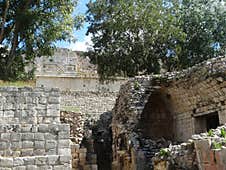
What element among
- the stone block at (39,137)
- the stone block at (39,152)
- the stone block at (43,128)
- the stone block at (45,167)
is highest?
the stone block at (43,128)

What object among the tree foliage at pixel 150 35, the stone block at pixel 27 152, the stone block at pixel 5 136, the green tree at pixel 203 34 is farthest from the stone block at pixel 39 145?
the green tree at pixel 203 34

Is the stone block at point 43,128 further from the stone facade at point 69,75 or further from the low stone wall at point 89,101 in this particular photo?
the stone facade at point 69,75

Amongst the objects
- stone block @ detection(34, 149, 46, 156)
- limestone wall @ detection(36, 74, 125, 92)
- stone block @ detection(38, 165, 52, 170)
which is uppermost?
limestone wall @ detection(36, 74, 125, 92)

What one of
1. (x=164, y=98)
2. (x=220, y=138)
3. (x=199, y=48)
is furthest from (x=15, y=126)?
(x=199, y=48)

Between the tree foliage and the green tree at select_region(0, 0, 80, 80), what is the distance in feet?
13.7

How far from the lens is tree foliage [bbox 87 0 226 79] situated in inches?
762

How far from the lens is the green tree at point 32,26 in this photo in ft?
50.1

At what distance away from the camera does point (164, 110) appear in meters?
14.3

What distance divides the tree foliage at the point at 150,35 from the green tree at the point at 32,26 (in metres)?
4.16

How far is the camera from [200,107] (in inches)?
484

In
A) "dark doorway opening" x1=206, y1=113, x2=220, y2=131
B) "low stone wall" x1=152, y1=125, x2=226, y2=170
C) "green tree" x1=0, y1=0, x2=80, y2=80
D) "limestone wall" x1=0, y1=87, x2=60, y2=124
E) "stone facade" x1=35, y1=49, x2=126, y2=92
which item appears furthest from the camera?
"stone facade" x1=35, y1=49, x2=126, y2=92

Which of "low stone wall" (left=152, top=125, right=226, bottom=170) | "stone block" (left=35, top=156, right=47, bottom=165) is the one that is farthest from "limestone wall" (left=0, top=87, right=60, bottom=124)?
"low stone wall" (left=152, top=125, right=226, bottom=170)

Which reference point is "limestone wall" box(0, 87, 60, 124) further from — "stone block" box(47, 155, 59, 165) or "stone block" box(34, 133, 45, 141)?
"stone block" box(47, 155, 59, 165)

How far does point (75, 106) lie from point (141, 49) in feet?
16.5
